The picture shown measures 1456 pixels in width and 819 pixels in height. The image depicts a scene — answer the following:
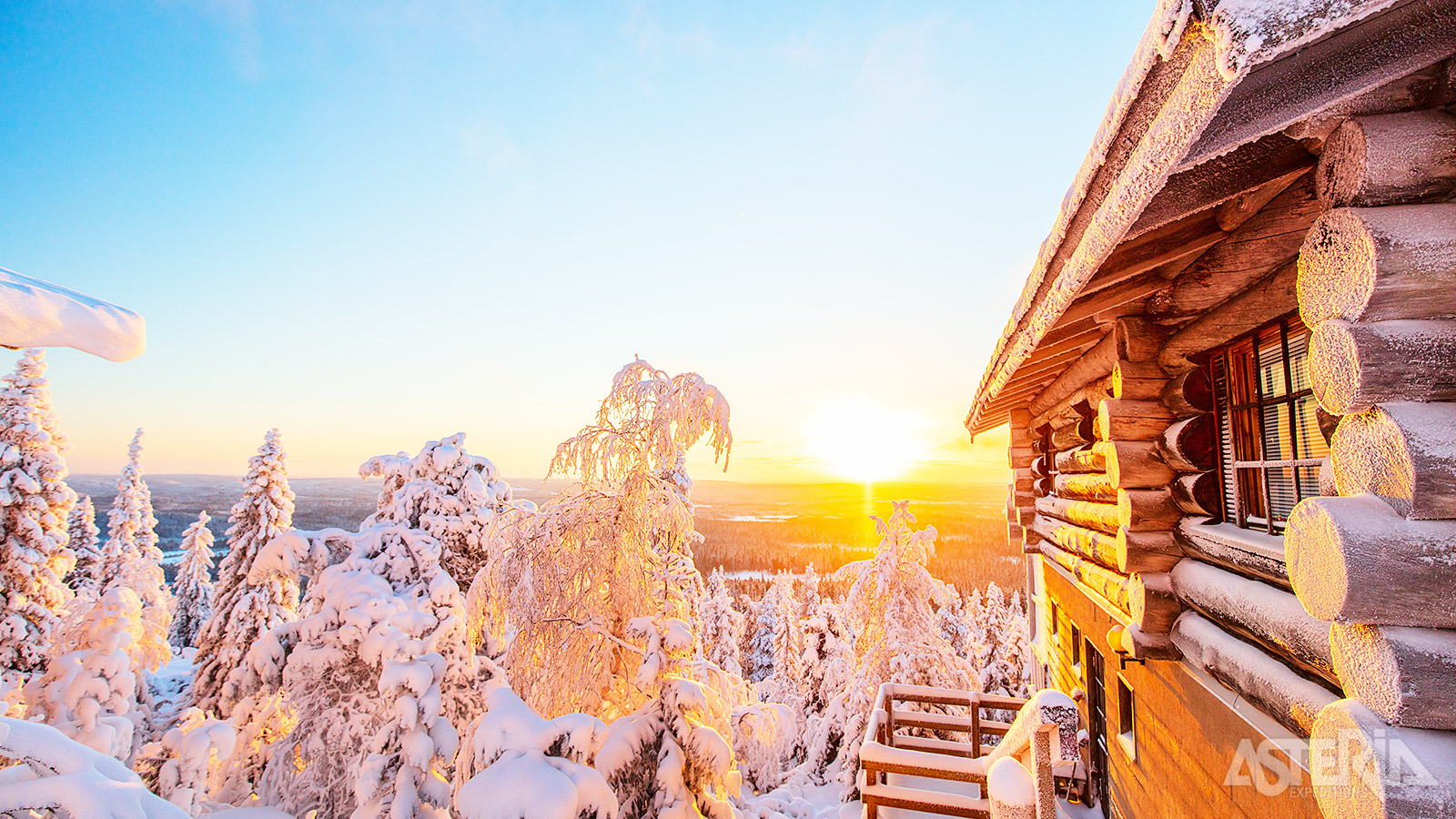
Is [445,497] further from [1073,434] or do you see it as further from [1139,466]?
[1139,466]

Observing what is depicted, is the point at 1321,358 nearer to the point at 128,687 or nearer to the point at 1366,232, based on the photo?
the point at 1366,232

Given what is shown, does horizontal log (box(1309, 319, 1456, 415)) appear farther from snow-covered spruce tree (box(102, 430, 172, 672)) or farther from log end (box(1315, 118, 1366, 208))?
snow-covered spruce tree (box(102, 430, 172, 672))

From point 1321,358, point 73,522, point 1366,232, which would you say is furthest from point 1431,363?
point 73,522

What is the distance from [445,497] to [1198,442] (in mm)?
11261

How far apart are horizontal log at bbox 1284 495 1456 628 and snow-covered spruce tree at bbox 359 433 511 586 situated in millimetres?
10952

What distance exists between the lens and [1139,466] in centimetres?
394

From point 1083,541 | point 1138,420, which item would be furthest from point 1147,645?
point 1083,541

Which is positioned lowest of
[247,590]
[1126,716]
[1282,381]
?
[247,590]

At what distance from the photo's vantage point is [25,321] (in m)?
2.57

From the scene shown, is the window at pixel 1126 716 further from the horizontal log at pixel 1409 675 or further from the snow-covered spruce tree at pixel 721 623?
the snow-covered spruce tree at pixel 721 623

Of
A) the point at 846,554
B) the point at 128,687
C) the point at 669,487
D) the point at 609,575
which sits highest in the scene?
the point at 669,487

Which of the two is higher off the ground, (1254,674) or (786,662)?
(1254,674)

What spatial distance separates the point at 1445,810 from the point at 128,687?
64.0 feet

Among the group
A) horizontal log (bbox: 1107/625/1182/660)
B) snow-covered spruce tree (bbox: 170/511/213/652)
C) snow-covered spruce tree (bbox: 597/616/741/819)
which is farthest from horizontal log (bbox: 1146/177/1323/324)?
snow-covered spruce tree (bbox: 170/511/213/652)
